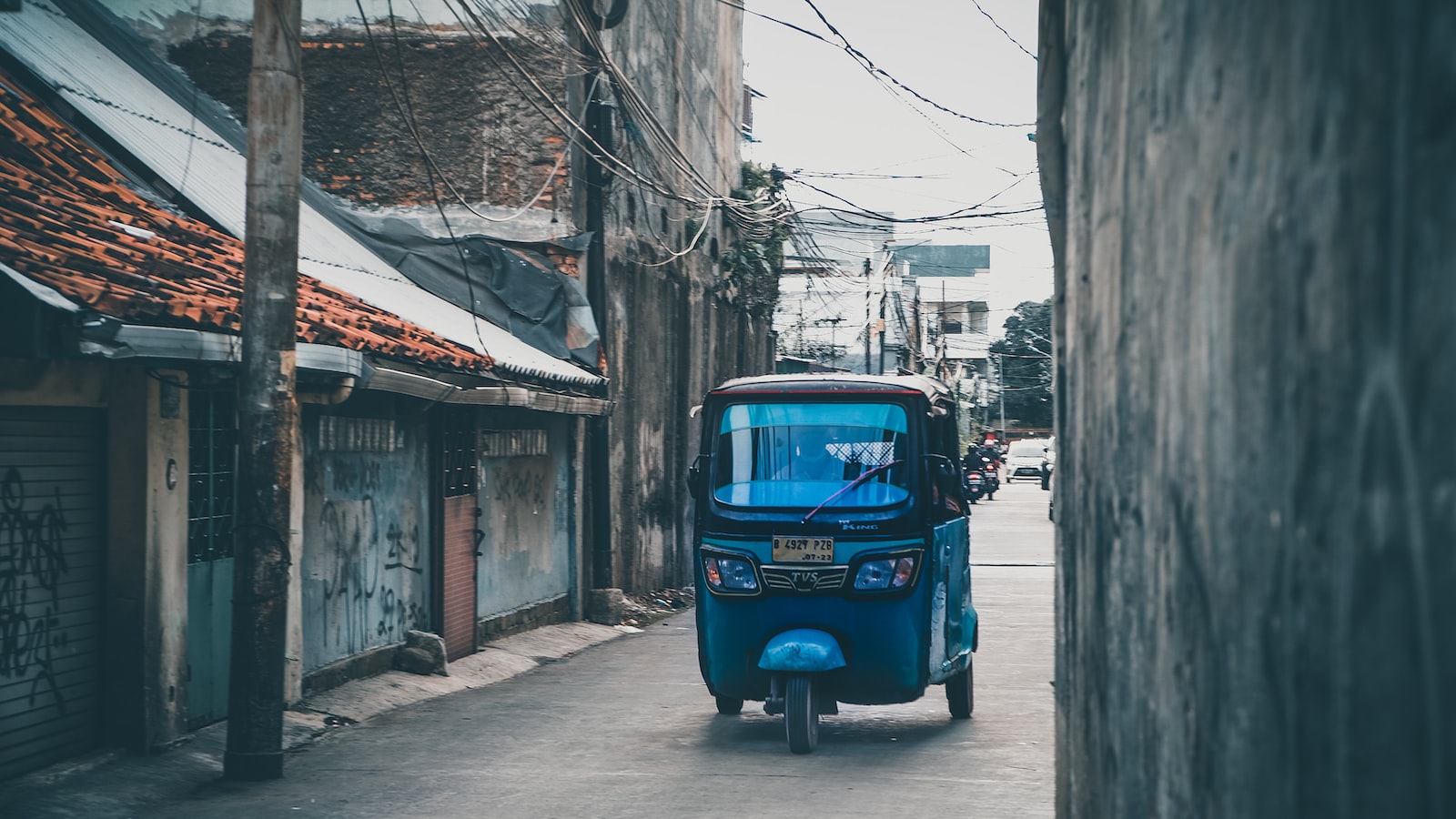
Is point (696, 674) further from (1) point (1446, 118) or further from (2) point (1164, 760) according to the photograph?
(1) point (1446, 118)

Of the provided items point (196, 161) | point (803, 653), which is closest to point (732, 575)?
point (803, 653)

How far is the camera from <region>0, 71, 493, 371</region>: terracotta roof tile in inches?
311

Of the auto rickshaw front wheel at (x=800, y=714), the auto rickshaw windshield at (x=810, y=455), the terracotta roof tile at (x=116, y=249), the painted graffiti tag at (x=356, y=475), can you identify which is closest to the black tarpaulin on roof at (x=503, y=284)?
the painted graffiti tag at (x=356, y=475)

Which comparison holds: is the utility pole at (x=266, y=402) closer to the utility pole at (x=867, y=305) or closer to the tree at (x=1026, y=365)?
the utility pole at (x=867, y=305)

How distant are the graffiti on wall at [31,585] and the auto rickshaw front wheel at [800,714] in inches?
171

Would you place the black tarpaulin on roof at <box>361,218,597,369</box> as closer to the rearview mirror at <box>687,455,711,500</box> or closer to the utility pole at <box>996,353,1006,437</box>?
the rearview mirror at <box>687,455,711,500</box>

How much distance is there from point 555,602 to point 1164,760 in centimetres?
1526

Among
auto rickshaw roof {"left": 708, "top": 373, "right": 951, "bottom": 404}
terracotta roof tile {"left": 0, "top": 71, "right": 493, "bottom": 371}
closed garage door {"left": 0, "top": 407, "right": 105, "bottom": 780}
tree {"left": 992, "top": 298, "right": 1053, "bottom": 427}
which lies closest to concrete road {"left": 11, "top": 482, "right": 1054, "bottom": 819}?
closed garage door {"left": 0, "top": 407, "right": 105, "bottom": 780}

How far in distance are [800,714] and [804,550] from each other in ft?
3.54

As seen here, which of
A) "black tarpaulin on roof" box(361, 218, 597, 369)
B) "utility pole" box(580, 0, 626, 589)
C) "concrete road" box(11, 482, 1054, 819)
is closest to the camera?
"concrete road" box(11, 482, 1054, 819)

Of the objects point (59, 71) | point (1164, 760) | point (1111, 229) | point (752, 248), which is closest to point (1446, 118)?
point (1164, 760)

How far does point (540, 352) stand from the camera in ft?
54.5

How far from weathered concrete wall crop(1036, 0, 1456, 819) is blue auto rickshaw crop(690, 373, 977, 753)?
6.37 meters

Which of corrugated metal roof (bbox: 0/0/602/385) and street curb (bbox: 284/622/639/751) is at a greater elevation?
corrugated metal roof (bbox: 0/0/602/385)
